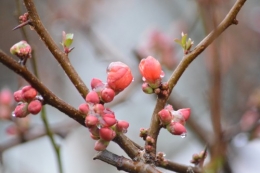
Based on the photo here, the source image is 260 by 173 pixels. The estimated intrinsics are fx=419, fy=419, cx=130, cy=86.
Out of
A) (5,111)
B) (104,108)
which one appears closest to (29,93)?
(104,108)

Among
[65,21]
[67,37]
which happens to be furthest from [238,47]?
[67,37]

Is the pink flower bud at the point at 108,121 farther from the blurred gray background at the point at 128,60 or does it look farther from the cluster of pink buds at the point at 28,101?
the blurred gray background at the point at 128,60

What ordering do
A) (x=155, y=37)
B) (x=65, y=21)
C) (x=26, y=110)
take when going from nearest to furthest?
(x=26, y=110) < (x=155, y=37) < (x=65, y=21)

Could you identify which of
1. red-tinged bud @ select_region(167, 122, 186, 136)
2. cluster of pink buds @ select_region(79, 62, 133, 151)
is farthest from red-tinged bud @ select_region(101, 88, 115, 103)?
red-tinged bud @ select_region(167, 122, 186, 136)

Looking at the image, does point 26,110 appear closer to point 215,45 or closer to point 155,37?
point 215,45

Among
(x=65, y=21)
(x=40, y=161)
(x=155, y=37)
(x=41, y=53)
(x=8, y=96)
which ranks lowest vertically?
(x=8, y=96)

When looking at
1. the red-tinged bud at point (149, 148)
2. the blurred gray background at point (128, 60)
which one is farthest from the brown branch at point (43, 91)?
the blurred gray background at point (128, 60)

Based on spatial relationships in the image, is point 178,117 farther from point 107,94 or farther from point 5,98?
point 5,98
